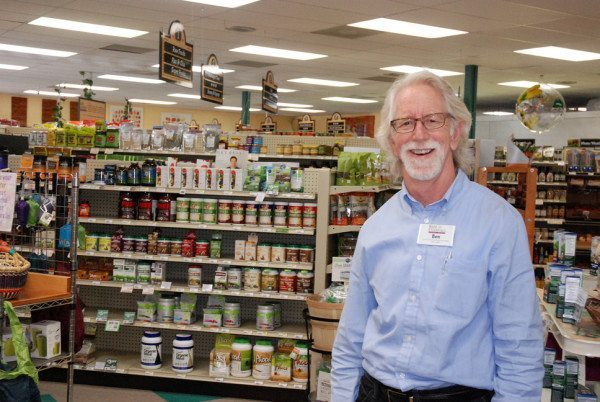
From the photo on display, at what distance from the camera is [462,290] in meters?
2.07

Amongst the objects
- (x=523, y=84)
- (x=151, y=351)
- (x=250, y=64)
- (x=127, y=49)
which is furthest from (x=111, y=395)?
(x=523, y=84)

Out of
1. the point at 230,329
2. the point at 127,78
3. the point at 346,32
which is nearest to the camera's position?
the point at 230,329

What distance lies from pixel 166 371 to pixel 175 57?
3.50 metres

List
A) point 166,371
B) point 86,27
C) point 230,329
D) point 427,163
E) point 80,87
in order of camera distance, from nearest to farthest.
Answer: point 427,163
point 230,329
point 166,371
point 86,27
point 80,87

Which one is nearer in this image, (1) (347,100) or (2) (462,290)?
(2) (462,290)

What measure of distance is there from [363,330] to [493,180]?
979 centimetres

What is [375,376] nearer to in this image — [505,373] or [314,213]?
[505,373]

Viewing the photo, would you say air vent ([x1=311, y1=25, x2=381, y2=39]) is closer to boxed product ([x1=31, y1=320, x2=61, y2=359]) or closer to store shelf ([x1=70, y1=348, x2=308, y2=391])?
store shelf ([x1=70, y1=348, x2=308, y2=391])

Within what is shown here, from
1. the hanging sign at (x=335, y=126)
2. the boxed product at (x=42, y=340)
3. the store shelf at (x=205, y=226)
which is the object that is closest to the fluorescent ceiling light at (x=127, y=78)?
the hanging sign at (x=335, y=126)

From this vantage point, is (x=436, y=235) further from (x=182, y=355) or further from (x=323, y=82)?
(x=323, y=82)

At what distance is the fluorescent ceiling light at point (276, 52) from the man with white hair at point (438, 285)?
9037mm

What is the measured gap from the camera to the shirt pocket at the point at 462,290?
207cm

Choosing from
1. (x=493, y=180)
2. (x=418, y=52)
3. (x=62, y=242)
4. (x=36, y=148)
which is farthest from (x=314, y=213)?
(x=493, y=180)

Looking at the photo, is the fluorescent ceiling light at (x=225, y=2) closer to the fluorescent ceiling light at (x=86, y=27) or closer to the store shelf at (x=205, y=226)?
the fluorescent ceiling light at (x=86, y=27)
